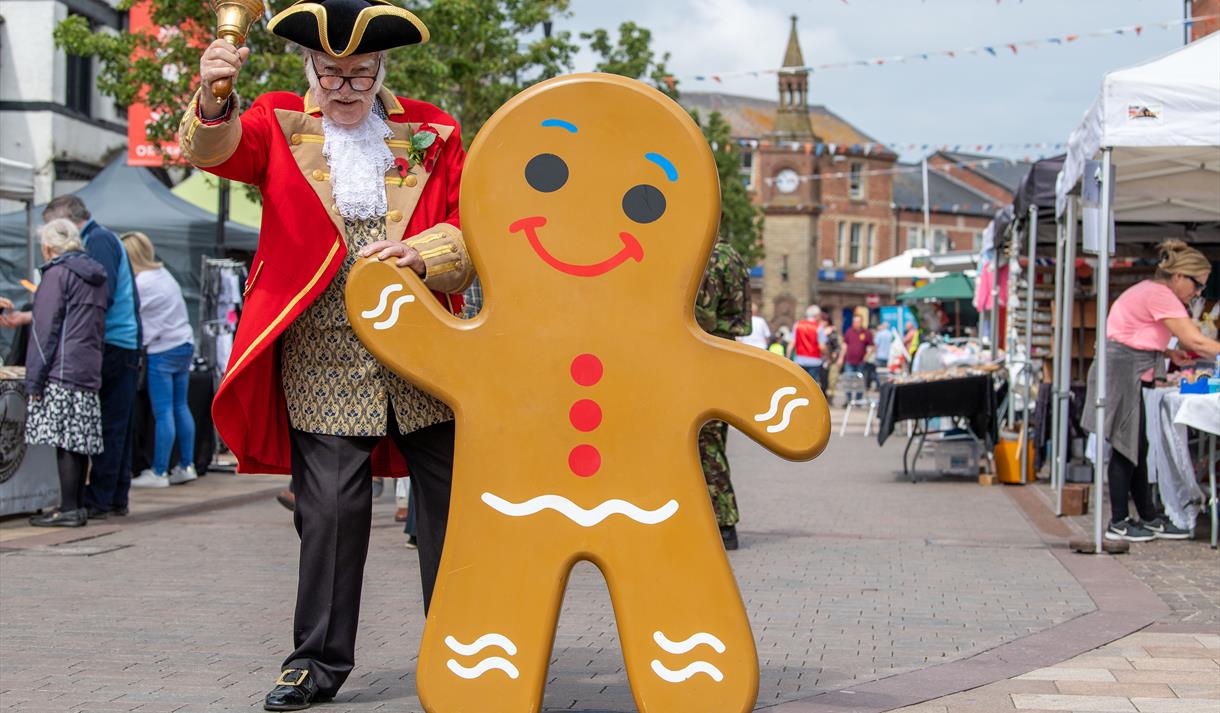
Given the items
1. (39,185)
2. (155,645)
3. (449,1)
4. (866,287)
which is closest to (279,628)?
(155,645)

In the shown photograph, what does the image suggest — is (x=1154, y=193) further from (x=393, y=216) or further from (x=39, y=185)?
(x=39, y=185)

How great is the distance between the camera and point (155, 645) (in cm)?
549

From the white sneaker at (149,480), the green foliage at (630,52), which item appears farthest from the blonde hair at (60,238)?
the green foliage at (630,52)

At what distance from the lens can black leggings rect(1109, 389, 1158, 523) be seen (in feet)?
29.9

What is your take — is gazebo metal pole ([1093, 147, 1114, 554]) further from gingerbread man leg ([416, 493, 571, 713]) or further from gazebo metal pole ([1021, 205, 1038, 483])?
gingerbread man leg ([416, 493, 571, 713])

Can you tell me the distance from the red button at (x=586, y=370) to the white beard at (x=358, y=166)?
0.86m

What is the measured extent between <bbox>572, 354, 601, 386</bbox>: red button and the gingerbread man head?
14 centimetres

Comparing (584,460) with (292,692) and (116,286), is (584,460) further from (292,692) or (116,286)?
(116,286)

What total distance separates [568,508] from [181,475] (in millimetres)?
8977

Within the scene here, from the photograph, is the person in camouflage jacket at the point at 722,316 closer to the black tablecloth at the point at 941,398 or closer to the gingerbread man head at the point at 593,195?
the gingerbread man head at the point at 593,195

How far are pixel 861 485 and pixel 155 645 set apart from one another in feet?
28.5

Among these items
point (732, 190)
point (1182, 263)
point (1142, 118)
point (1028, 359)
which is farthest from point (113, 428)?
point (732, 190)

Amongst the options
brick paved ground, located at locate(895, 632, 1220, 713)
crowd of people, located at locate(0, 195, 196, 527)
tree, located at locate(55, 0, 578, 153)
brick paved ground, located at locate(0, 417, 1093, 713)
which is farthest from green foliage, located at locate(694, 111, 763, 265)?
brick paved ground, located at locate(895, 632, 1220, 713)

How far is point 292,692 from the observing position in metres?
4.34
